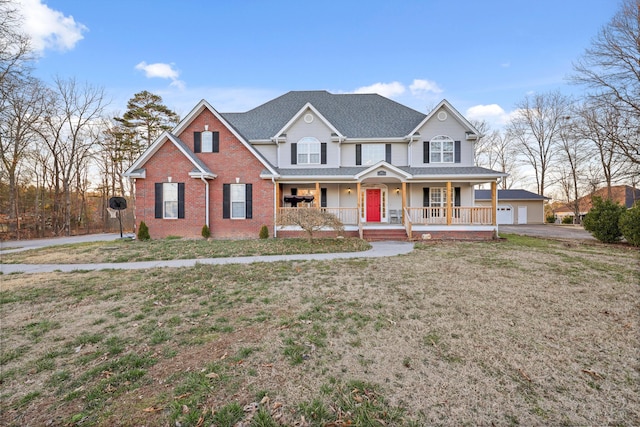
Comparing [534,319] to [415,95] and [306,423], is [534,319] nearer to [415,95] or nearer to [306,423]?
[306,423]

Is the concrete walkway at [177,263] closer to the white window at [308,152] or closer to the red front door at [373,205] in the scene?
the red front door at [373,205]

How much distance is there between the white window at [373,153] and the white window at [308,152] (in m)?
3.03

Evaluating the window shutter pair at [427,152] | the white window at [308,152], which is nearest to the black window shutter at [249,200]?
the white window at [308,152]

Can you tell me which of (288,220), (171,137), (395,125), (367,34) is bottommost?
(288,220)

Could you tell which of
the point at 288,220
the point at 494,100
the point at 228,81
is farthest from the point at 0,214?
the point at 494,100

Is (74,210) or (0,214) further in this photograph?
(74,210)

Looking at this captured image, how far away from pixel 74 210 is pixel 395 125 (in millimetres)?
30944

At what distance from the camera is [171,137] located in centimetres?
1421

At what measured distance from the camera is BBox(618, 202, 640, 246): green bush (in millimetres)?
Result: 11648

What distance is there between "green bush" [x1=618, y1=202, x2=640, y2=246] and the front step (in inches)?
370

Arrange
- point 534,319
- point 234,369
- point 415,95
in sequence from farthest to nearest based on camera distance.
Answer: point 415,95 < point 534,319 < point 234,369

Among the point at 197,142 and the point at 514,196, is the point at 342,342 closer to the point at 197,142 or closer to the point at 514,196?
the point at 197,142

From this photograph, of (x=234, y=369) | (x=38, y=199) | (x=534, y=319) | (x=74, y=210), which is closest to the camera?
(x=234, y=369)

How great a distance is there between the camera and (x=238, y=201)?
15.2 meters
